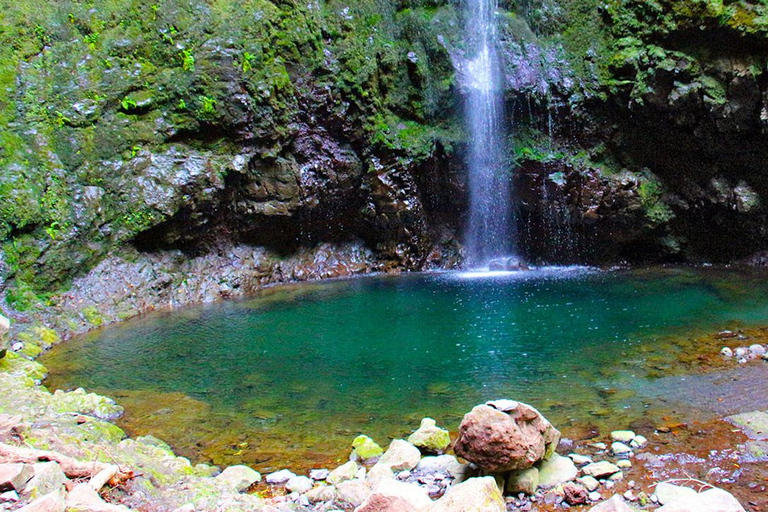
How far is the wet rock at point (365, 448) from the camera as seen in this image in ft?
19.1

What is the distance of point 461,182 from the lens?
2062cm

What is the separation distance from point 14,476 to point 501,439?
12.5 ft

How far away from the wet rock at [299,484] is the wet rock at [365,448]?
76 cm

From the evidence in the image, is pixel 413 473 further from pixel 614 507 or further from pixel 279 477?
pixel 614 507

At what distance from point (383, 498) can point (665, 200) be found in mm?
18814

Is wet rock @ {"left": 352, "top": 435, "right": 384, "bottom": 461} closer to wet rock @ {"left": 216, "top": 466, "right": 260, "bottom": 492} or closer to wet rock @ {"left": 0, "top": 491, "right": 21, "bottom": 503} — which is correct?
wet rock @ {"left": 216, "top": 466, "right": 260, "bottom": 492}

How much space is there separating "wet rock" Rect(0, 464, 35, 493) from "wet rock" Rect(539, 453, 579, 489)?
429 centimetres

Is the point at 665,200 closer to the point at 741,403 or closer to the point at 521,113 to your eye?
the point at 521,113

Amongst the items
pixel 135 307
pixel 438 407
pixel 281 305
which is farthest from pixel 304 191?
pixel 438 407

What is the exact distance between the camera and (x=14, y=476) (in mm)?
3172

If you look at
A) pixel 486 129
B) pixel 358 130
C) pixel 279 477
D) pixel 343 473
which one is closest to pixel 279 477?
pixel 279 477

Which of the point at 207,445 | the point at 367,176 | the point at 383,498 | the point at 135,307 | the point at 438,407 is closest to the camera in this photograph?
the point at 383,498

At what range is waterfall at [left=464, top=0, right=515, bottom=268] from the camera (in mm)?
19859

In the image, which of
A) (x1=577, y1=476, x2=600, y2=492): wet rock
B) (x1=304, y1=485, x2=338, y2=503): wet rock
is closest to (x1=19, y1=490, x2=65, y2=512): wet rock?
(x1=304, y1=485, x2=338, y2=503): wet rock
